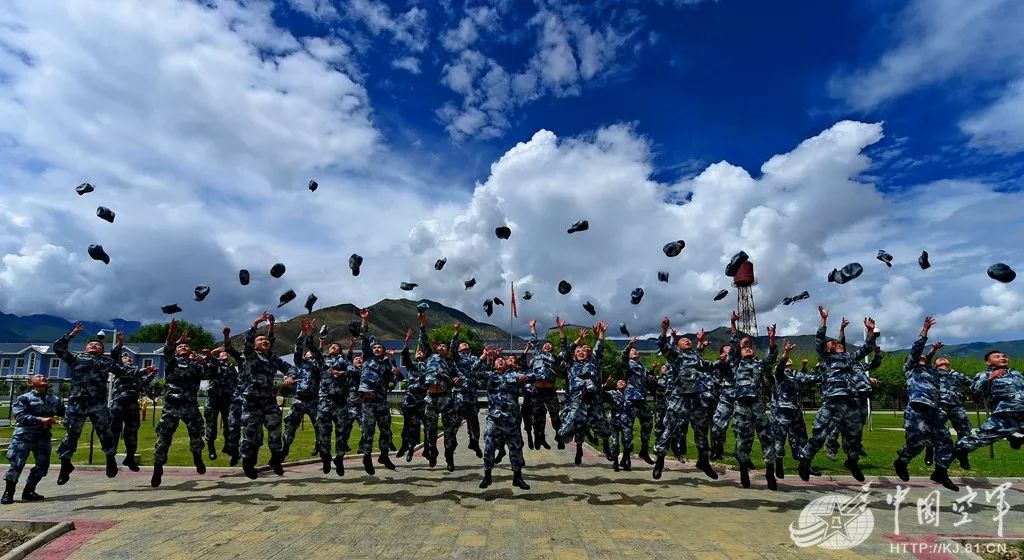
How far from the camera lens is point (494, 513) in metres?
8.63

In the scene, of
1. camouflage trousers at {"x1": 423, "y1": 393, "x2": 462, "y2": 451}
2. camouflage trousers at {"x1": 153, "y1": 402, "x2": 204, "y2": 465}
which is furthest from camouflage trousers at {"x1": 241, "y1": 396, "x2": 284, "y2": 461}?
camouflage trousers at {"x1": 423, "y1": 393, "x2": 462, "y2": 451}

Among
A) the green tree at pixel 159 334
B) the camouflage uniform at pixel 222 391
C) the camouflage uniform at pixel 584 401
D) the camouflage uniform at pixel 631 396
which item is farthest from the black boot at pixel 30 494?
the green tree at pixel 159 334

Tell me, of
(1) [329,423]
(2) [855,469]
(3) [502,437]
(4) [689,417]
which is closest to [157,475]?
(1) [329,423]

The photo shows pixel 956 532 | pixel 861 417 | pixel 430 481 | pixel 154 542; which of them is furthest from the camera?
pixel 430 481

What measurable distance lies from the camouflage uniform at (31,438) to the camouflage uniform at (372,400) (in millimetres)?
5699

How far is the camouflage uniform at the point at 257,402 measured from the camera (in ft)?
36.8

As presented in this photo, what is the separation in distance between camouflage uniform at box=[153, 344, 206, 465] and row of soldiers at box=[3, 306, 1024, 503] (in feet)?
0.09

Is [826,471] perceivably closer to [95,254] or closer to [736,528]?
[736,528]

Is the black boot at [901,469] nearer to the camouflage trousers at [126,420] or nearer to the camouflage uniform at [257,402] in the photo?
the camouflage uniform at [257,402]

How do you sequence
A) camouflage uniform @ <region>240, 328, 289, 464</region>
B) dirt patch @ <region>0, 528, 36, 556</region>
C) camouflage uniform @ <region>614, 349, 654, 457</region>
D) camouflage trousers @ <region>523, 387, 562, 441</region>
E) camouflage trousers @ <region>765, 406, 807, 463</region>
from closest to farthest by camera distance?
dirt patch @ <region>0, 528, 36, 556</region> < camouflage trousers @ <region>765, 406, 807, 463</region> < camouflage uniform @ <region>240, 328, 289, 464</region> < camouflage uniform @ <region>614, 349, 654, 457</region> < camouflage trousers @ <region>523, 387, 562, 441</region>

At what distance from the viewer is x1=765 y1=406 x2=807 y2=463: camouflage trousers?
436 inches

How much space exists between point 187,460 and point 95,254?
5944 mm

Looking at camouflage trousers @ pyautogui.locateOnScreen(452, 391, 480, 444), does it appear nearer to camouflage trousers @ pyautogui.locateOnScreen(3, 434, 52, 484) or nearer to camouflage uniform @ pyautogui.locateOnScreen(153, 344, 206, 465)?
camouflage uniform @ pyautogui.locateOnScreen(153, 344, 206, 465)

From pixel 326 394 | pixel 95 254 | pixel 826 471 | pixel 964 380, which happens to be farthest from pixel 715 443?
pixel 95 254
